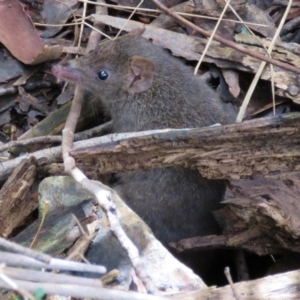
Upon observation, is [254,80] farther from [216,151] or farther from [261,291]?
[261,291]

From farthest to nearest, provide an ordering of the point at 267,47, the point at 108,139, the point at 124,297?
the point at 267,47 → the point at 108,139 → the point at 124,297

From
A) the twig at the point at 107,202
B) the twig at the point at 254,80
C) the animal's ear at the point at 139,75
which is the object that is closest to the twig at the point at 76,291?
the twig at the point at 107,202

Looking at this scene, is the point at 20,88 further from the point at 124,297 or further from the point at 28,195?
the point at 124,297

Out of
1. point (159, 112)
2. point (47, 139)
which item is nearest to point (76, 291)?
point (47, 139)

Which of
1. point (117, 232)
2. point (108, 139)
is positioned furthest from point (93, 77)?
point (117, 232)

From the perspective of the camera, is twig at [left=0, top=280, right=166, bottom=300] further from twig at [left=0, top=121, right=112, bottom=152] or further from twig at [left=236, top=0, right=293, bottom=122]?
twig at [left=236, top=0, right=293, bottom=122]

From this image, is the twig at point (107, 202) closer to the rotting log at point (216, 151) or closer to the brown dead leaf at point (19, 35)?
the rotting log at point (216, 151)

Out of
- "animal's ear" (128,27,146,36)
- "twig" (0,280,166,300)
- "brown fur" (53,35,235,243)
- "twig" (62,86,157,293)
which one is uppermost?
"twig" (0,280,166,300)

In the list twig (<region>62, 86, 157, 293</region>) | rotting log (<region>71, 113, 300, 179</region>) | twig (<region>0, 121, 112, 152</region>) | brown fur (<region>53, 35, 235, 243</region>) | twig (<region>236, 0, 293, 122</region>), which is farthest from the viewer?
twig (<region>236, 0, 293, 122</region>)

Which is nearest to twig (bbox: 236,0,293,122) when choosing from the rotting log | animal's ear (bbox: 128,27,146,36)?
the rotting log
